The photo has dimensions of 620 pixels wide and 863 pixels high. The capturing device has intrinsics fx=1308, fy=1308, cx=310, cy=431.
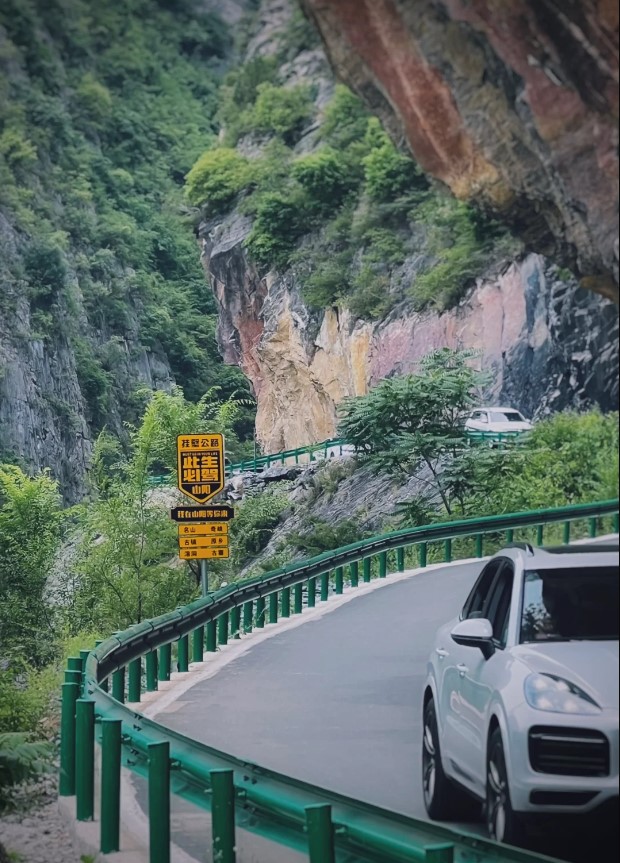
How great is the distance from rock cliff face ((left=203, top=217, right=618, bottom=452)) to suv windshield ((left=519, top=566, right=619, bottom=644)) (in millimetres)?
701

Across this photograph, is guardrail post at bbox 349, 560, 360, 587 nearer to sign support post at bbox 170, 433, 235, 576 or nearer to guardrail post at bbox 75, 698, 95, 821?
sign support post at bbox 170, 433, 235, 576

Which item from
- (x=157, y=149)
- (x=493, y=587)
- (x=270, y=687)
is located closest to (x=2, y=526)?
(x=157, y=149)

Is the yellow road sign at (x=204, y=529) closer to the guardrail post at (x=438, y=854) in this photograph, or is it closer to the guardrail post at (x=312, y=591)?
the guardrail post at (x=312, y=591)

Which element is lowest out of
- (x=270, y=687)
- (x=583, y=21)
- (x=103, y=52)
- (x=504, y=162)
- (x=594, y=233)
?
(x=270, y=687)

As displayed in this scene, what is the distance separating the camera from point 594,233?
17.1 ft

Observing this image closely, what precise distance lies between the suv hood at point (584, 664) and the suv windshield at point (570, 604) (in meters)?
0.06

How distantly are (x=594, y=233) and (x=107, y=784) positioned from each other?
4329 millimetres

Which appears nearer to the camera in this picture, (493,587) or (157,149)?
(493,587)

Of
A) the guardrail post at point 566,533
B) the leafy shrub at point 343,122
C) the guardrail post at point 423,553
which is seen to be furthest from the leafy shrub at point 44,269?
the guardrail post at point 566,533

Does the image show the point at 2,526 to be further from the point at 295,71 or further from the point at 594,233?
the point at 594,233

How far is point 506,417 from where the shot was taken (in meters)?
5.98

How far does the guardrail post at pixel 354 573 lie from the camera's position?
25.0 ft

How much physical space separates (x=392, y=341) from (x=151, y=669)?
11.3 ft

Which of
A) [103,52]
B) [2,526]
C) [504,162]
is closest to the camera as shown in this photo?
[504,162]
